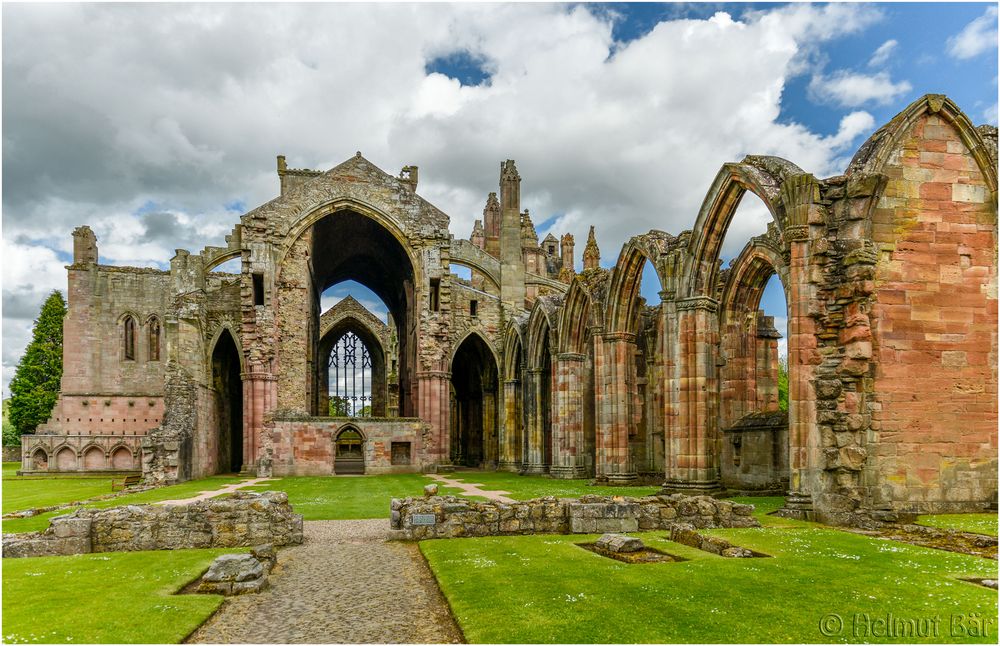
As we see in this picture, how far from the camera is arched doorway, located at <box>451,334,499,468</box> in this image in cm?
3500

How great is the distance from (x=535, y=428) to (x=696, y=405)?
12.5m

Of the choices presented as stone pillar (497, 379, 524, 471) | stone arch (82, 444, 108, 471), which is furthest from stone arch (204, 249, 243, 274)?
stone pillar (497, 379, 524, 471)

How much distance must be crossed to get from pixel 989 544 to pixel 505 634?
22.8 feet

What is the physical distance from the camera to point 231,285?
108ft

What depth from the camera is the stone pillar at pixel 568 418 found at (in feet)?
79.7

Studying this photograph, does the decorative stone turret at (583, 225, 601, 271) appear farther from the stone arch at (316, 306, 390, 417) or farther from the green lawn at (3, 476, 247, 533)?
the green lawn at (3, 476, 247, 533)

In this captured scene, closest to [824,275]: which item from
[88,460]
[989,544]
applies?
[989,544]

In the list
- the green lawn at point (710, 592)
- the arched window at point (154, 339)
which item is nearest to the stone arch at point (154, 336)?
the arched window at point (154, 339)

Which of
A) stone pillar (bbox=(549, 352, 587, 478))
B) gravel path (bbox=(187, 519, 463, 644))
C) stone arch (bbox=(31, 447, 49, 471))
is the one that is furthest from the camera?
stone arch (bbox=(31, 447, 49, 471))

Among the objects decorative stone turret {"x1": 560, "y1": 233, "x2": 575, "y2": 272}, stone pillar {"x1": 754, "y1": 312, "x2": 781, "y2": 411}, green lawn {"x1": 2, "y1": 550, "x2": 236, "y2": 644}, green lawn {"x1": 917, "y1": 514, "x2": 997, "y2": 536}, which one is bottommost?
green lawn {"x1": 917, "y1": 514, "x2": 997, "y2": 536}

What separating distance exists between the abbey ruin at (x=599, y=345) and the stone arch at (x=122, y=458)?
526mm

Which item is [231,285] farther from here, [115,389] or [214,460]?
[115,389]

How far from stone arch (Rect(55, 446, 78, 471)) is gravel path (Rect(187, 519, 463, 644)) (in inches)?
1258

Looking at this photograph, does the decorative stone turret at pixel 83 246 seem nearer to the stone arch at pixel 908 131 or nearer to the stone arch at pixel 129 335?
the stone arch at pixel 129 335
